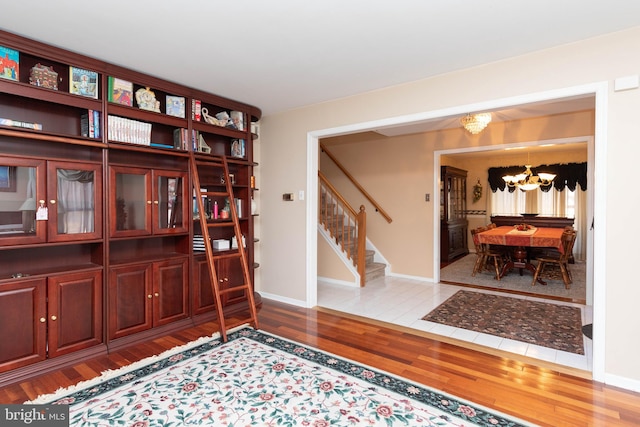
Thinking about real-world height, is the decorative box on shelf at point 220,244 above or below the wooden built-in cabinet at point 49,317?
above

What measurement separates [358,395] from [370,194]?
4452 mm

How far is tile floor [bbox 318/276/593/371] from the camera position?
115 inches

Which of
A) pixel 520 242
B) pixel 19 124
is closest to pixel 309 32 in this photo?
pixel 19 124

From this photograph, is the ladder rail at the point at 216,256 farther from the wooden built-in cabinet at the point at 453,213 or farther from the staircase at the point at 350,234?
the wooden built-in cabinet at the point at 453,213

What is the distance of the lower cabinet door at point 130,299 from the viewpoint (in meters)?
2.97

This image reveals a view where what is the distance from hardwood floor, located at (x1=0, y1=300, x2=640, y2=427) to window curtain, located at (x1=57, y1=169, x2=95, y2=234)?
3.58 ft

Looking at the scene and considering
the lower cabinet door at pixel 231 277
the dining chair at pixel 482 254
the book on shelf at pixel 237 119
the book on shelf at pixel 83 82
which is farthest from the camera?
the dining chair at pixel 482 254

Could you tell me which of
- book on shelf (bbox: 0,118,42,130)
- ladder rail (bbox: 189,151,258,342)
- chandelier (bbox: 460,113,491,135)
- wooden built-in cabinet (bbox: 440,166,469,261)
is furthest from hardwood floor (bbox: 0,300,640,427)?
wooden built-in cabinet (bbox: 440,166,469,261)

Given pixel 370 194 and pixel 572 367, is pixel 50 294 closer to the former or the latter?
pixel 572 367

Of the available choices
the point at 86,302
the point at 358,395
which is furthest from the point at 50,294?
the point at 358,395

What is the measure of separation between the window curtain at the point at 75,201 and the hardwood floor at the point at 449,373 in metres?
1.09

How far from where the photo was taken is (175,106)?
3455 millimetres

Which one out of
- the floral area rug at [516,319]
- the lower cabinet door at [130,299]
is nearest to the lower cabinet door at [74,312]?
the lower cabinet door at [130,299]

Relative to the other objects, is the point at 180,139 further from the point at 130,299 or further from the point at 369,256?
the point at 369,256
